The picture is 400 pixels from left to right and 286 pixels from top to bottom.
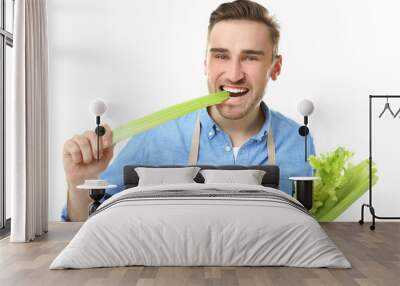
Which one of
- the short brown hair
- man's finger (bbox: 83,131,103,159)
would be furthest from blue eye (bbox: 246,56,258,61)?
man's finger (bbox: 83,131,103,159)

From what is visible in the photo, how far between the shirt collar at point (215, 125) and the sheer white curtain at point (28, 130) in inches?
72.6

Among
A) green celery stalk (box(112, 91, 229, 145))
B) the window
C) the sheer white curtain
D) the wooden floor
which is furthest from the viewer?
green celery stalk (box(112, 91, 229, 145))

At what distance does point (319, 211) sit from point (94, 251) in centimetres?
344

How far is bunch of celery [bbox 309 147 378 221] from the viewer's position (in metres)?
7.08

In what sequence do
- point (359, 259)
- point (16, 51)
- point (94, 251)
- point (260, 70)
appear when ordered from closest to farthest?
point (94, 251) → point (359, 259) → point (16, 51) → point (260, 70)

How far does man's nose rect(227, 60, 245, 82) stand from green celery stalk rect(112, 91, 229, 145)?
0.37m

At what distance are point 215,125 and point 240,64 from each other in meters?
0.76

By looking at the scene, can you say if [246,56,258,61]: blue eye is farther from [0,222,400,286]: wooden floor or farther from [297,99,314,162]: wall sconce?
[0,222,400,286]: wooden floor

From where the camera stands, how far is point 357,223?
7.18 metres

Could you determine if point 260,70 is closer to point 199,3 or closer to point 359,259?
point 199,3

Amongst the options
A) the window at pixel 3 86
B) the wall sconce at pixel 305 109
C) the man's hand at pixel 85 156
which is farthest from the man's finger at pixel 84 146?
the wall sconce at pixel 305 109

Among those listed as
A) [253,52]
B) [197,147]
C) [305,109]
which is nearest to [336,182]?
[305,109]

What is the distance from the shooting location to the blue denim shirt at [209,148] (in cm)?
715

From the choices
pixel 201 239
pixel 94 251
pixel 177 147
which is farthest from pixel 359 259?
pixel 177 147
